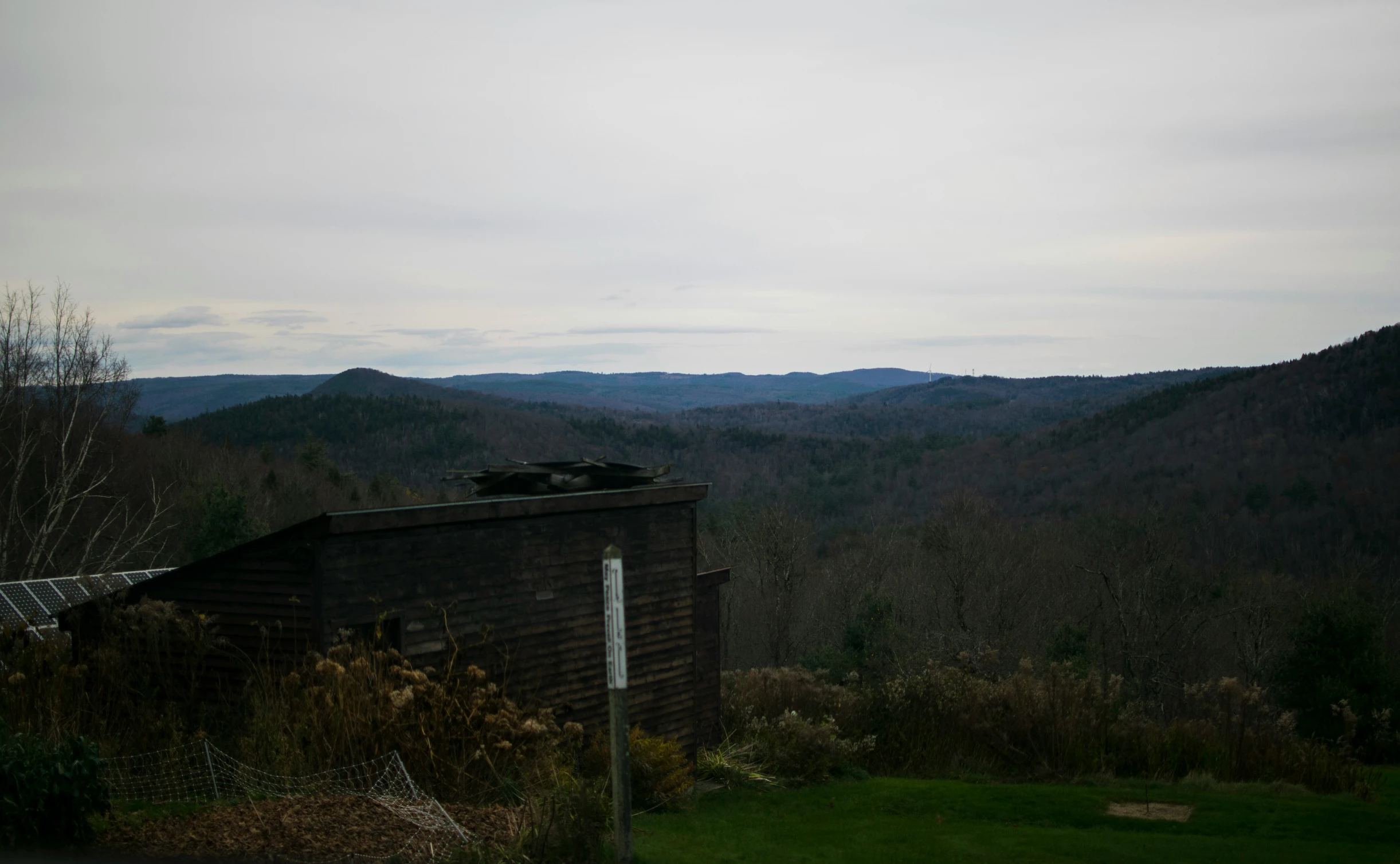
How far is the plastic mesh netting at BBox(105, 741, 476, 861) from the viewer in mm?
7211

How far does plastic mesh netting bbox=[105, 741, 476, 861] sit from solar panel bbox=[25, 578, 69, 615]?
1032cm

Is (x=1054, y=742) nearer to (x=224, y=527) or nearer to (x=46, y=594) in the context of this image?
(x=46, y=594)

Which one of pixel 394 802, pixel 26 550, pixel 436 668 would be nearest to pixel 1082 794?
pixel 436 668

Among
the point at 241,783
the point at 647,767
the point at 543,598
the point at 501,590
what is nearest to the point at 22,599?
the point at 501,590

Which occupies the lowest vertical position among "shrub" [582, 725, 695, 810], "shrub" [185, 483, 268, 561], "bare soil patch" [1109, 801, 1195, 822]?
"bare soil patch" [1109, 801, 1195, 822]

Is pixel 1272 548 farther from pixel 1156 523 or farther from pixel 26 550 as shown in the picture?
pixel 26 550

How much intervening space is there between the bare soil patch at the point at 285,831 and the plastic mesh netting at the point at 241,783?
0.61 feet

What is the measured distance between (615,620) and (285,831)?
2987 mm

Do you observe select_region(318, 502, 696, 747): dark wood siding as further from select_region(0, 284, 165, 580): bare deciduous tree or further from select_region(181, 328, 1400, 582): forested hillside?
select_region(181, 328, 1400, 582): forested hillside

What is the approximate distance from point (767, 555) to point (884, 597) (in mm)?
9991

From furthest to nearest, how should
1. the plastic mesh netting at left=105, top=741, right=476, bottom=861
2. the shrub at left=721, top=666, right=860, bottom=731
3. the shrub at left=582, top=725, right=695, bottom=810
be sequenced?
the shrub at left=721, top=666, right=860, bottom=731
the shrub at left=582, top=725, right=695, bottom=810
the plastic mesh netting at left=105, top=741, right=476, bottom=861

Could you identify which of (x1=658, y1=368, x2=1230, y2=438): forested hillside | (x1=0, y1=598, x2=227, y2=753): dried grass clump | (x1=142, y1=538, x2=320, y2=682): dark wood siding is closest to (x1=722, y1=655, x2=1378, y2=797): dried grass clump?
(x1=142, y1=538, x2=320, y2=682): dark wood siding

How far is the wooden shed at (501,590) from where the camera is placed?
32.3ft

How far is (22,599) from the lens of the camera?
665 inches
